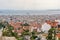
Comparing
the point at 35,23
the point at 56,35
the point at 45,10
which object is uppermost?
the point at 45,10

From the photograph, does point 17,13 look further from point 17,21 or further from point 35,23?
point 35,23

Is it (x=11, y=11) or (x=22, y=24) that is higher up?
(x=11, y=11)

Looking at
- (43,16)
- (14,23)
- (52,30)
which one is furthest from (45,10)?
(14,23)

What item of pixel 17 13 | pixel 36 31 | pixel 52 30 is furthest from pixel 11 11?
pixel 52 30

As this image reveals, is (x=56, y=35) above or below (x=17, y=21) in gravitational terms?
below

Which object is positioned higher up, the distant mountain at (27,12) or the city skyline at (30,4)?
the city skyline at (30,4)

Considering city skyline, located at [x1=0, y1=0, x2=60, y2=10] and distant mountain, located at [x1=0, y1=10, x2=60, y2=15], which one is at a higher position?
city skyline, located at [x1=0, y1=0, x2=60, y2=10]

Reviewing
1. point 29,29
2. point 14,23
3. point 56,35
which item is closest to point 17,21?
point 14,23

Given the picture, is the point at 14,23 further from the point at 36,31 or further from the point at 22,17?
the point at 36,31
